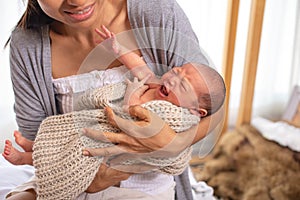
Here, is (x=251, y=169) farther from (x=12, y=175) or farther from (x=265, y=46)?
(x=12, y=175)

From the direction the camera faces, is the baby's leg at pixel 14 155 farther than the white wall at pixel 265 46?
No

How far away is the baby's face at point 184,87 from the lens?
0.85m

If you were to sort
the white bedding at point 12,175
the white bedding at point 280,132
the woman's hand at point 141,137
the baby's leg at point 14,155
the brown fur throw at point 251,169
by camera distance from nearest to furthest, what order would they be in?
the woman's hand at point 141,137
the baby's leg at point 14,155
the white bedding at point 12,175
the brown fur throw at point 251,169
the white bedding at point 280,132

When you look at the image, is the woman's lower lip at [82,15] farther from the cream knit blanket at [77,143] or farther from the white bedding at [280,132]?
the white bedding at [280,132]

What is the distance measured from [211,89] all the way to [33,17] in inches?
18.2

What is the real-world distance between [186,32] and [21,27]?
1.32 ft

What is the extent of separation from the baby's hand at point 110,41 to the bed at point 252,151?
116 centimetres

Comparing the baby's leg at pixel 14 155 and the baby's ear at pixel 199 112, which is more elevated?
the baby's ear at pixel 199 112

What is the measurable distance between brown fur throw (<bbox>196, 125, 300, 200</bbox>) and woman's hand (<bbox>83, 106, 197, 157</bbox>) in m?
1.16

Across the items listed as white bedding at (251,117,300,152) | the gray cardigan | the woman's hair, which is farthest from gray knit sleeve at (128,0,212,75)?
white bedding at (251,117,300,152)

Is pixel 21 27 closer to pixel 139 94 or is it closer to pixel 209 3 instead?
pixel 139 94

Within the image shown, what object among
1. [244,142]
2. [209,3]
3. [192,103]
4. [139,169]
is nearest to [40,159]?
[139,169]

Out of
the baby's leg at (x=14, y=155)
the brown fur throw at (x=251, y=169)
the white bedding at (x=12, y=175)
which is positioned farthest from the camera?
the brown fur throw at (x=251, y=169)

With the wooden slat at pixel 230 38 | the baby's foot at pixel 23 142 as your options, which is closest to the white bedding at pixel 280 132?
the wooden slat at pixel 230 38
